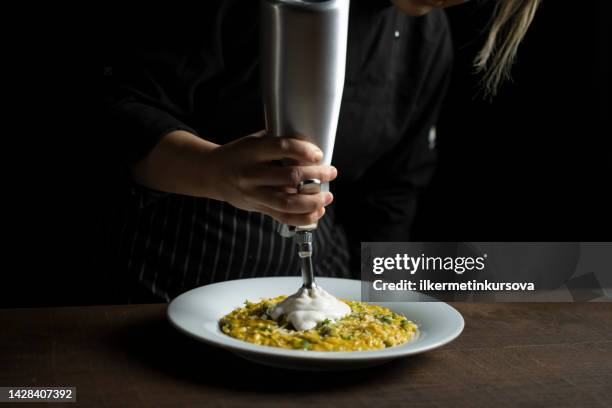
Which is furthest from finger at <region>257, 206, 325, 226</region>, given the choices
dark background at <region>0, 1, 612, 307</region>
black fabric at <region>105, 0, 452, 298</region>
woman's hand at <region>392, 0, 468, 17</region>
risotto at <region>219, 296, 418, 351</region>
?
dark background at <region>0, 1, 612, 307</region>

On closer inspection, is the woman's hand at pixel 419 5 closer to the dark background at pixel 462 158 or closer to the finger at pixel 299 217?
the finger at pixel 299 217

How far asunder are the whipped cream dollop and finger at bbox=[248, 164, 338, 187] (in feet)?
0.49

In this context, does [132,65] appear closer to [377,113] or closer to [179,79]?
[179,79]

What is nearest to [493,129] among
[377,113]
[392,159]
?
[392,159]

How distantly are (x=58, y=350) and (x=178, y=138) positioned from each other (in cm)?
38

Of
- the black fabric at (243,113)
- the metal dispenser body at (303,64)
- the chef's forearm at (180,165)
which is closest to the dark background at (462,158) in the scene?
the black fabric at (243,113)

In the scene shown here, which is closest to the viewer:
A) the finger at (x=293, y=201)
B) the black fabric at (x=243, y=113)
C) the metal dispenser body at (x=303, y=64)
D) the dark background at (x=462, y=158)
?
the metal dispenser body at (x=303, y=64)

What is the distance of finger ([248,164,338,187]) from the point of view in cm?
84

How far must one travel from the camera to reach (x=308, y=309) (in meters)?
0.90

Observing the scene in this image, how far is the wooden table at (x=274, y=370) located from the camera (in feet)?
2.48

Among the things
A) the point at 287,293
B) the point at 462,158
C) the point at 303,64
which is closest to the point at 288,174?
the point at 303,64

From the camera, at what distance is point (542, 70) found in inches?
78.5

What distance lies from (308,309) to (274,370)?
0.10m

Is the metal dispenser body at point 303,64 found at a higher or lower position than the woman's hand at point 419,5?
lower
